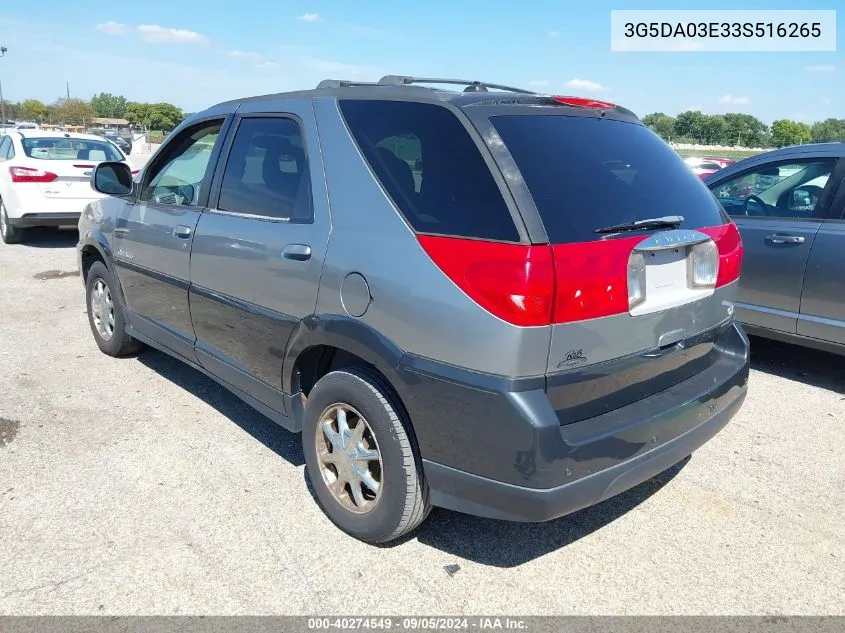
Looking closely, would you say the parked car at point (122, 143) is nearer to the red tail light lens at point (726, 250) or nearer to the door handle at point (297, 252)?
the door handle at point (297, 252)

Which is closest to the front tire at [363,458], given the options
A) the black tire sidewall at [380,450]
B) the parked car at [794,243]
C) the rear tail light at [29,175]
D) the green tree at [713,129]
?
the black tire sidewall at [380,450]

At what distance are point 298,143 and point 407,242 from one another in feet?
3.26

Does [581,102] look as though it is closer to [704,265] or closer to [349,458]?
[704,265]

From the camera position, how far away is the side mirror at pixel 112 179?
14.7ft

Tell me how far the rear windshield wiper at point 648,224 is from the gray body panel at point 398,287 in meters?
0.47

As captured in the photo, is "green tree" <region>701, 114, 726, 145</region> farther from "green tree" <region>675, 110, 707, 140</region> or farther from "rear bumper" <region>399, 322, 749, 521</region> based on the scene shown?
"rear bumper" <region>399, 322, 749, 521</region>

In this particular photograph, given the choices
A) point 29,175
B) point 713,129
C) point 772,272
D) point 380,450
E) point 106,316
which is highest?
point 713,129

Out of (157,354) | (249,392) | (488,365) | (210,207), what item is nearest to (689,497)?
(488,365)

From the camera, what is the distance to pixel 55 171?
9359 millimetres

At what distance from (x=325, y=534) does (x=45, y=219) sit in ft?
27.7

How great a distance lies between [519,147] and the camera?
95.0 inches

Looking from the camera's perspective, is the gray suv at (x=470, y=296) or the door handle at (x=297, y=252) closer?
the gray suv at (x=470, y=296)

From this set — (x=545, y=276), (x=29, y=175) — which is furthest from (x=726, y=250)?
(x=29, y=175)

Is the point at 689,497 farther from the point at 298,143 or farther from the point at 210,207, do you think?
the point at 210,207
